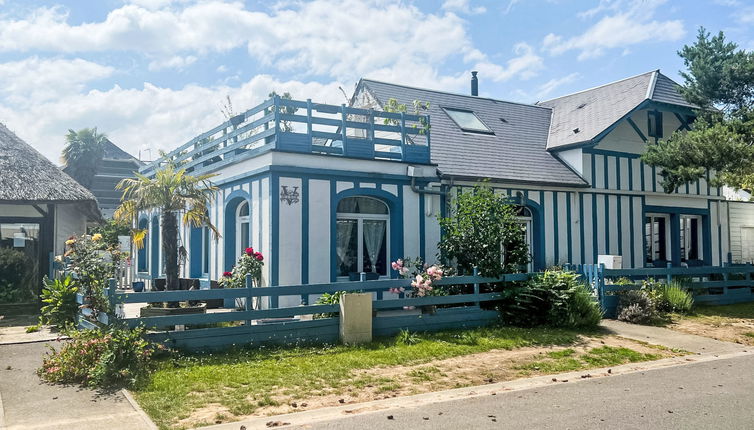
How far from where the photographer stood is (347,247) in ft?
44.4

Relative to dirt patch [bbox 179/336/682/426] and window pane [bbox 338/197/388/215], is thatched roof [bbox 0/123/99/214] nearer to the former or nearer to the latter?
window pane [bbox 338/197/388/215]

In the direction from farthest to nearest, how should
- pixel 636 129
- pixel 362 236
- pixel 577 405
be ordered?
pixel 636 129 < pixel 362 236 < pixel 577 405

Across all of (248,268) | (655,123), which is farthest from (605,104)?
(248,268)

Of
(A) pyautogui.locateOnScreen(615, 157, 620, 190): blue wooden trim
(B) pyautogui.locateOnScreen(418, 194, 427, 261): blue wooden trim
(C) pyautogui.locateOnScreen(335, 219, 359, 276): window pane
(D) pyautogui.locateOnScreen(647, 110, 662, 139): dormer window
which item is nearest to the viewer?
(C) pyautogui.locateOnScreen(335, 219, 359, 276): window pane

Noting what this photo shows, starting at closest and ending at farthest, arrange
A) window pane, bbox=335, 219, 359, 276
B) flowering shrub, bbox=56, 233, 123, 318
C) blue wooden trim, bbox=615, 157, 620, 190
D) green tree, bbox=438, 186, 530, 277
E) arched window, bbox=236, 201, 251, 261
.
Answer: flowering shrub, bbox=56, 233, 123, 318 < green tree, bbox=438, 186, 530, 277 < window pane, bbox=335, 219, 359, 276 < arched window, bbox=236, 201, 251, 261 < blue wooden trim, bbox=615, 157, 620, 190

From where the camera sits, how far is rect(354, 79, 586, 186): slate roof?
15949 millimetres

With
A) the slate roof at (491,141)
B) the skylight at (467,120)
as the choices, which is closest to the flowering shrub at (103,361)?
the slate roof at (491,141)

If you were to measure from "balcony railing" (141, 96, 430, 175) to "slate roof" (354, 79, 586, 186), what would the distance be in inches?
49.1

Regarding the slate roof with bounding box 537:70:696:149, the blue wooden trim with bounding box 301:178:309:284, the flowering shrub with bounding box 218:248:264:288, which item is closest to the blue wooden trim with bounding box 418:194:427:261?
the blue wooden trim with bounding box 301:178:309:284

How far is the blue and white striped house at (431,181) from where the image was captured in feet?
41.4

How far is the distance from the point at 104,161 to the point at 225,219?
117 ft

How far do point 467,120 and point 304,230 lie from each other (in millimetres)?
8421

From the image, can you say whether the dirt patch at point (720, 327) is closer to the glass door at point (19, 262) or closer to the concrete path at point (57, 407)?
the concrete path at point (57, 407)

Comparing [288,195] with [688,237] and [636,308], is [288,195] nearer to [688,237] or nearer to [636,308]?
[636,308]
